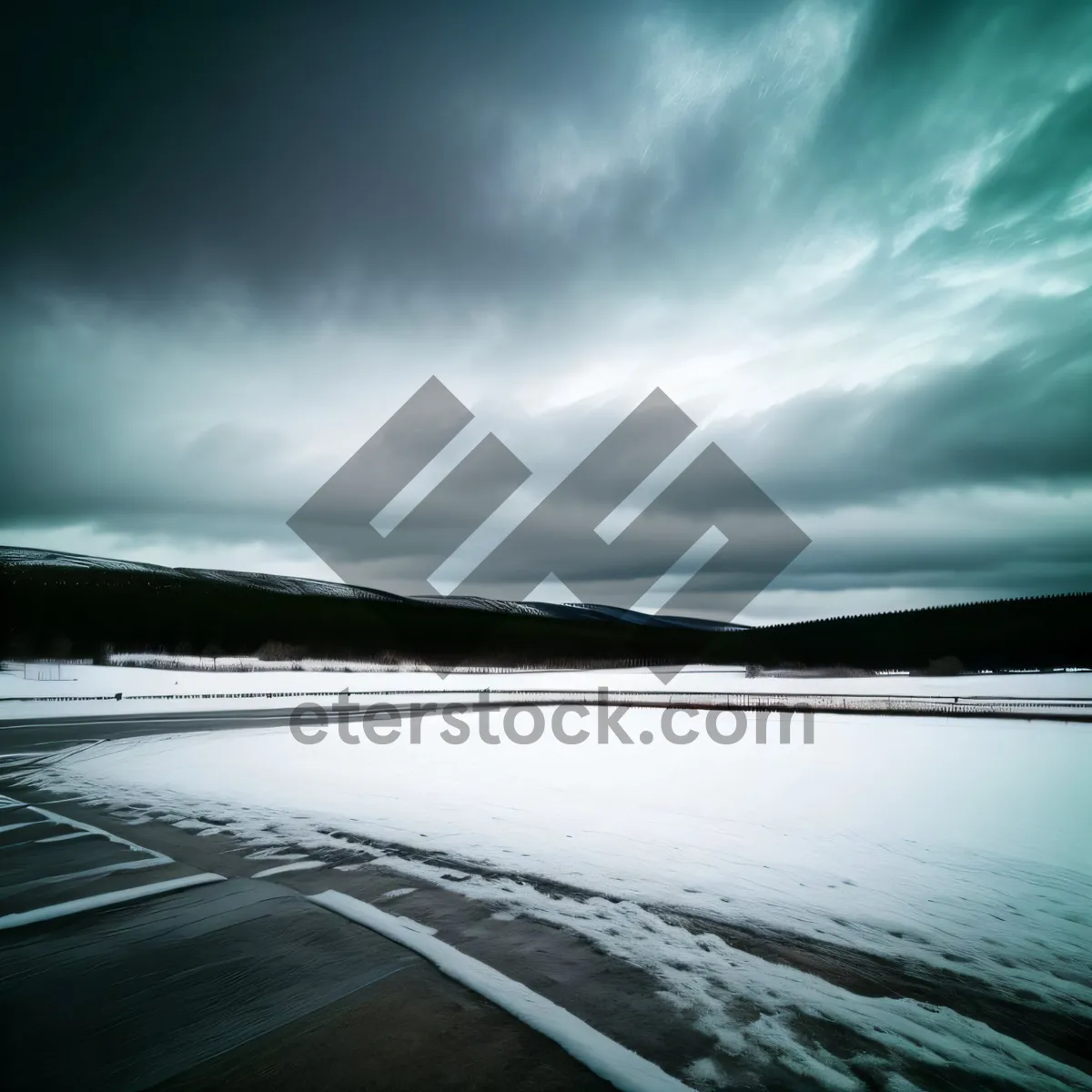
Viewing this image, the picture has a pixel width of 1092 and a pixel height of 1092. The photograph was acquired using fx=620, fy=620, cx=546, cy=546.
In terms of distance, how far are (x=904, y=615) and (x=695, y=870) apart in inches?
3764

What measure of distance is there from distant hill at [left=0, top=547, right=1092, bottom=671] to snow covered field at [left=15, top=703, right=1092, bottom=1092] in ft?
170

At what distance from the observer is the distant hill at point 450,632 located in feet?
201

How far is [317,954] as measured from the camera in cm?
480

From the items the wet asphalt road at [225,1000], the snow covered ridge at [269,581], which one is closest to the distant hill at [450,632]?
the snow covered ridge at [269,581]

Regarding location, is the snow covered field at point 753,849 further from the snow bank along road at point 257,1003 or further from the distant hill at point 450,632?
the distant hill at point 450,632

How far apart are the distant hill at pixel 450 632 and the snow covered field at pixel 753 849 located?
2042 inches

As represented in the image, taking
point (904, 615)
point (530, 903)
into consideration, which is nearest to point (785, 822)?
point (530, 903)

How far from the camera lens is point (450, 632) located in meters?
91.7

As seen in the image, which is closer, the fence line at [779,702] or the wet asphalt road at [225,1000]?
the wet asphalt road at [225,1000]

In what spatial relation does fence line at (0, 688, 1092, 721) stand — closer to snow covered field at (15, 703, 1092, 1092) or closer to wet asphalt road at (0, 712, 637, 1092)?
snow covered field at (15, 703, 1092, 1092)

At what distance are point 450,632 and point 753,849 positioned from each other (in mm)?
86094

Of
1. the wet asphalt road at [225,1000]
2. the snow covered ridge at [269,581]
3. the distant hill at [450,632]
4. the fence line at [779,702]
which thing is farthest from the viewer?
the snow covered ridge at [269,581]

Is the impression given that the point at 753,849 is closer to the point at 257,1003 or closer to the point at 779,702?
the point at 257,1003

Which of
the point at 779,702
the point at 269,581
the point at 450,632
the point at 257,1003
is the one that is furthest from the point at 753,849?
the point at 269,581
